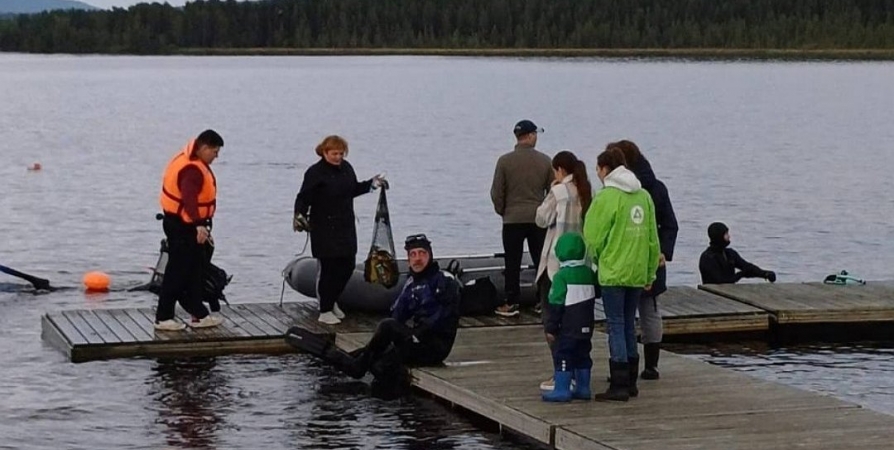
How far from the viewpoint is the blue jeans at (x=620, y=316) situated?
10125 millimetres

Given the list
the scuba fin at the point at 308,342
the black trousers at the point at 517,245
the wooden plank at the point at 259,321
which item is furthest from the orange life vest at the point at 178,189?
the black trousers at the point at 517,245

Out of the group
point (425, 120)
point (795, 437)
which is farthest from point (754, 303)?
point (425, 120)

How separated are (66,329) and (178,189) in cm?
202

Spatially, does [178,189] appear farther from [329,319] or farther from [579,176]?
[579,176]

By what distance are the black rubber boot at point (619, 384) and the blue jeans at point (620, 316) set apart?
0.14 feet

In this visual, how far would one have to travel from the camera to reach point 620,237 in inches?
391

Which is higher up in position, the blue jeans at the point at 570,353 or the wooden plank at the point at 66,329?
the blue jeans at the point at 570,353

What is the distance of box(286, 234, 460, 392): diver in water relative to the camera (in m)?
11.2

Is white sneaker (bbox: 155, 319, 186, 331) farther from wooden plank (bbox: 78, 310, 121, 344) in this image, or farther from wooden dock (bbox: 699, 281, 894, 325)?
wooden dock (bbox: 699, 281, 894, 325)

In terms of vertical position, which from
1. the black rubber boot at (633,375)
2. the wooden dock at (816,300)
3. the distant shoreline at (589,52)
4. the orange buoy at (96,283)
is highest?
the black rubber boot at (633,375)

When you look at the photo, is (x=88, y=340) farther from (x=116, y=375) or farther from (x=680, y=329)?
(x=680, y=329)

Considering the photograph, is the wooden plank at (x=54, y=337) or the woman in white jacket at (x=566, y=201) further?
the wooden plank at (x=54, y=337)

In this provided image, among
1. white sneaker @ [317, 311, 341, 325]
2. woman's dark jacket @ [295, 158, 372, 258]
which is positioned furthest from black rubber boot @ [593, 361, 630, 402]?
white sneaker @ [317, 311, 341, 325]

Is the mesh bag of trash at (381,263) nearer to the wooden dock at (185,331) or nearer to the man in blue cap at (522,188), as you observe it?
the wooden dock at (185,331)
